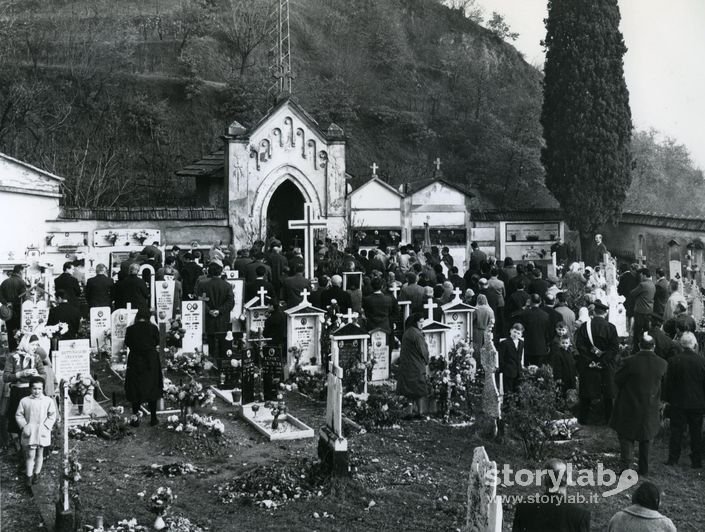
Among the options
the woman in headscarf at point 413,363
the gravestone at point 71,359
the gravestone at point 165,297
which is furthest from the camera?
the gravestone at point 165,297

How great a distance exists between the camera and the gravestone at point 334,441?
388 inches

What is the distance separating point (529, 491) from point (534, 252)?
1937 cm

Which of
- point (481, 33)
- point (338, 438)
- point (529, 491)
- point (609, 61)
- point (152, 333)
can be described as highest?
point (481, 33)

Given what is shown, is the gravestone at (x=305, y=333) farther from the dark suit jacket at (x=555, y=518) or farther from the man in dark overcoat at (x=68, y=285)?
the dark suit jacket at (x=555, y=518)

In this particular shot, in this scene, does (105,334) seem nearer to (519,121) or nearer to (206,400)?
(206,400)

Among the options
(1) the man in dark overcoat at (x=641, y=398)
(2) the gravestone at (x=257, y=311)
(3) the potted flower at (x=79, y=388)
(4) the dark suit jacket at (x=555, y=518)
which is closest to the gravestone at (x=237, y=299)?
(2) the gravestone at (x=257, y=311)

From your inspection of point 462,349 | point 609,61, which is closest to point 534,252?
point 609,61

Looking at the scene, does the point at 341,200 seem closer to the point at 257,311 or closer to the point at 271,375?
the point at 257,311

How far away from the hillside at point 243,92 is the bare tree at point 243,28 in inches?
4.6

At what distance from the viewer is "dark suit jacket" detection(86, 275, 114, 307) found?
52.7 feet

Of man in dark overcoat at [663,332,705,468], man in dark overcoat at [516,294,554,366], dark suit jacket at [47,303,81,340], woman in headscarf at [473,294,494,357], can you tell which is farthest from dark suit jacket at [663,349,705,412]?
dark suit jacket at [47,303,81,340]

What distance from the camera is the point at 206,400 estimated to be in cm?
1181

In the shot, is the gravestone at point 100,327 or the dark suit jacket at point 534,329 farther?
the gravestone at point 100,327

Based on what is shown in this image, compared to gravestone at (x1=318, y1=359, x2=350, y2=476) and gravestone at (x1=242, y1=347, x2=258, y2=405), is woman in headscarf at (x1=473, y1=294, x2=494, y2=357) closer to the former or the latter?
gravestone at (x1=242, y1=347, x2=258, y2=405)
